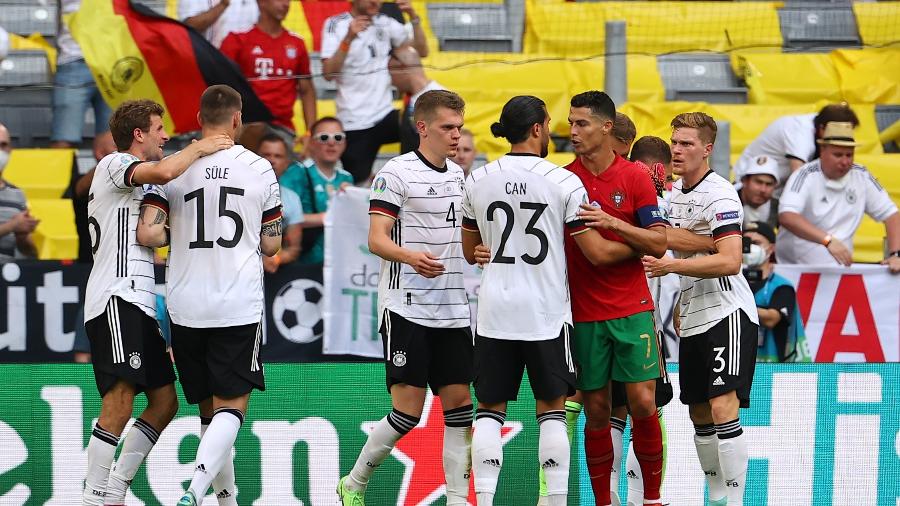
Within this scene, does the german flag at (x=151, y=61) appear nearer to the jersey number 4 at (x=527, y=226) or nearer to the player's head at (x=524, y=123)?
the player's head at (x=524, y=123)

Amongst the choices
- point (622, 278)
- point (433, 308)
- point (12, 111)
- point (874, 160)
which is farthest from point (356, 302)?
point (874, 160)

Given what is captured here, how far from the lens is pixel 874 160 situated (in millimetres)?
13641

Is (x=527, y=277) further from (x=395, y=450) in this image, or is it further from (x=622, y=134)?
(x=395, y=450)

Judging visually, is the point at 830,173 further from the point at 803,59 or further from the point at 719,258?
the point at 803,59

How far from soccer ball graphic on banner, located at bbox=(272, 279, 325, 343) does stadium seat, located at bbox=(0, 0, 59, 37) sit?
6172mm

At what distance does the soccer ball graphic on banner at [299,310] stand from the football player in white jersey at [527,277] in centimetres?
360

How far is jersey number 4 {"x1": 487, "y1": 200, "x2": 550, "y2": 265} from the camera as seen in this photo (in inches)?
268

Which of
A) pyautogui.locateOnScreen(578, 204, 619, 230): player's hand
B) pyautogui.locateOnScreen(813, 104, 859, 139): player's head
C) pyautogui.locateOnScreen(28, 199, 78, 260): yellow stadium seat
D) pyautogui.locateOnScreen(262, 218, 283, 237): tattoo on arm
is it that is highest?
pyautogui.locateOnScreen(813, 104, 859, 139): player's head

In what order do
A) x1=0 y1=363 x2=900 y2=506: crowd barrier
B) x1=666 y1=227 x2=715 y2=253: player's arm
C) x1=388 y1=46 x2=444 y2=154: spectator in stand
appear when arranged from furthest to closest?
x1=388 y1=46 x2=444 y2=154: spectator in stand < x1=0 y1=363 x2=900 y2=506: crowd barrier < x1=666 y1=227 x2=715 y2=253: player's arm

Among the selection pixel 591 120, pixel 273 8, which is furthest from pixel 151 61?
pixel 591 120

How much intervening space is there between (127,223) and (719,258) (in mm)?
3207

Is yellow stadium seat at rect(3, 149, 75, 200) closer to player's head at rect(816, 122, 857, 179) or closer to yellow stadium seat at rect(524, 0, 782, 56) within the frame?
yellow stadium seat at rect(524, 0, 782, 56)

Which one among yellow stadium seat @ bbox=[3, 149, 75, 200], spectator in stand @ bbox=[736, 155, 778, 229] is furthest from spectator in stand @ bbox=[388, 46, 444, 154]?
yellow stadium seat @ bbox=[3, 149, 75, 200]

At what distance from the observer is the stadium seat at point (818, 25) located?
16234 mm
